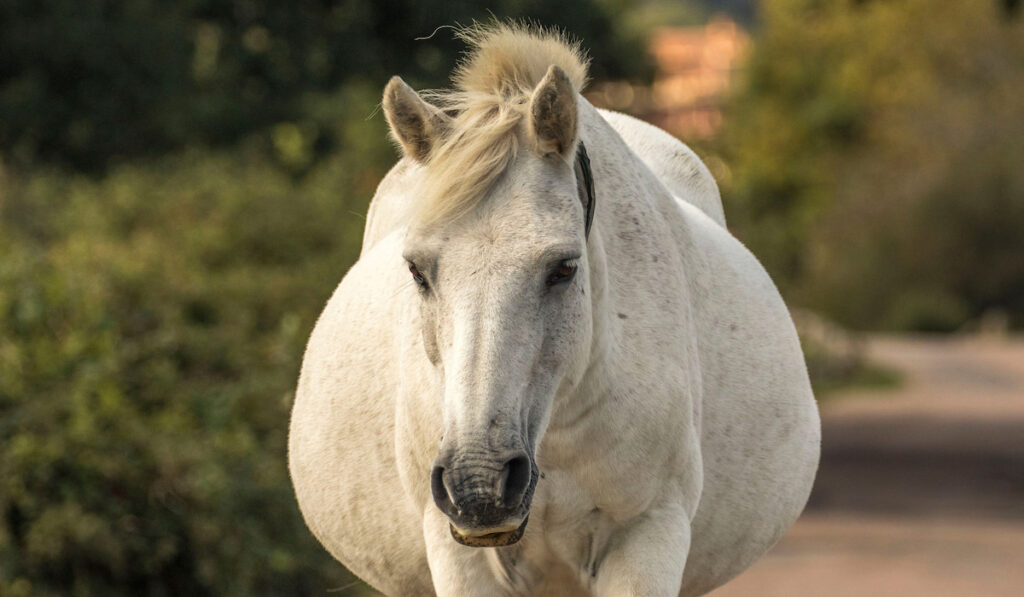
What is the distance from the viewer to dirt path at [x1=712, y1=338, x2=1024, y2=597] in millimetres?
19406

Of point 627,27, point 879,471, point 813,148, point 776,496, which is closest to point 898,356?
point 879,471

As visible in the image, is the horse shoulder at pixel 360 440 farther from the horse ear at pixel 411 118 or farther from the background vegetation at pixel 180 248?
the horse ear at pixel 411 118

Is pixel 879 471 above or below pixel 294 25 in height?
below

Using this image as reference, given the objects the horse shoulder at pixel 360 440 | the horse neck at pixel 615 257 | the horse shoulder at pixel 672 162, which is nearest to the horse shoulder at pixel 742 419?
the horse neck at pixel 615 257

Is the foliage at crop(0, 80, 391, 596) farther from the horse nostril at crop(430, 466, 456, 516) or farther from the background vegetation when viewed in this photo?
the horse nostril at crop(430, 466, 456, 516)

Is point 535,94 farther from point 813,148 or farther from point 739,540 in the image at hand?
point 813,148

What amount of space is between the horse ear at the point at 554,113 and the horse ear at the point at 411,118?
0.24m

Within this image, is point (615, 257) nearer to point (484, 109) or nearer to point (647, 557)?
point (484, 109)

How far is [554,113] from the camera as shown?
10.8 feet

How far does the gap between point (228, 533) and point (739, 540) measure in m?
6.49

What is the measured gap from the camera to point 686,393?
3.69m

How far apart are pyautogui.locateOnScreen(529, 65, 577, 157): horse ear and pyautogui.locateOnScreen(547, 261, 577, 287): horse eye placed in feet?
0.94

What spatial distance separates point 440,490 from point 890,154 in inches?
1699

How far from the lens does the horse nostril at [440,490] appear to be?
3.04 m
